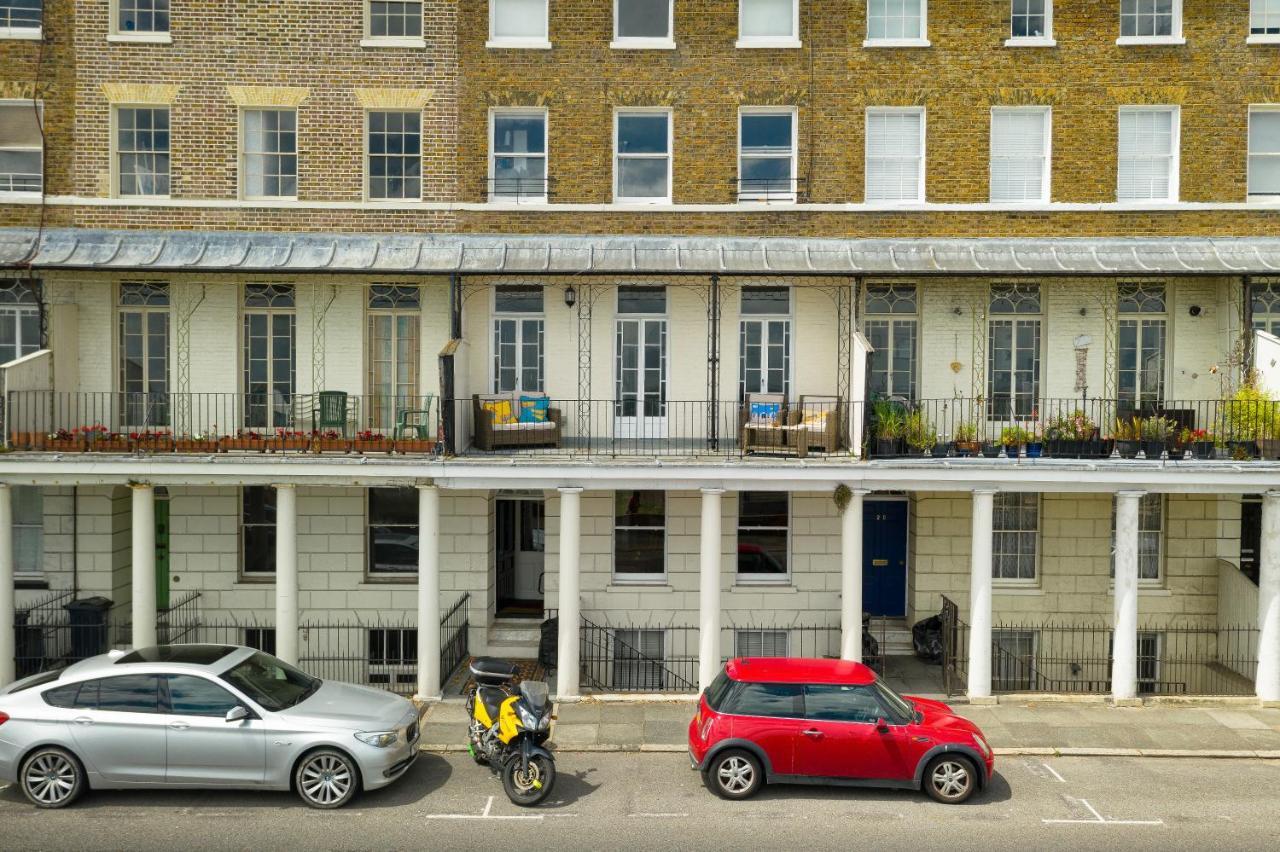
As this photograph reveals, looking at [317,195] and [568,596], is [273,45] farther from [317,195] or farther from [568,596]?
[568,596]

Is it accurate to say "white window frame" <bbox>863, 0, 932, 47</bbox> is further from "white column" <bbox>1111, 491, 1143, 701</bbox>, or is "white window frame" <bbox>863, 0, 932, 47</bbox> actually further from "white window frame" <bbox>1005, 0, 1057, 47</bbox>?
"white column" <bbox>1111, 491, 1143, 701</bbox>

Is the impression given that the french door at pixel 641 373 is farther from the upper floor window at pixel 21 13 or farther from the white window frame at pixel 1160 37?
the upper floor window at pixel 21 13

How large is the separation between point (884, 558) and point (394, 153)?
38.0 feet

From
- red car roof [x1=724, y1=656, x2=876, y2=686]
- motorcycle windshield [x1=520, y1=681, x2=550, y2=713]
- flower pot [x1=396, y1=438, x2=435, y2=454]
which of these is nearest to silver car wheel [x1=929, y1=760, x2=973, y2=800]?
red car roof [x1=724, y1=656, x2=876, y2=686]

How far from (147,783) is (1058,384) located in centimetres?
1513

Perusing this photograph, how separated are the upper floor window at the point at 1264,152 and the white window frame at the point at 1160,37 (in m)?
1.90

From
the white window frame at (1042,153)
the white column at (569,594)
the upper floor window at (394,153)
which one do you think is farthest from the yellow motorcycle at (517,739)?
the white window frame at (1042,153)

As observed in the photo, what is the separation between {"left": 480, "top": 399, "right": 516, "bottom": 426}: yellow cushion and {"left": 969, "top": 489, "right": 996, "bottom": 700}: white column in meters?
7.54

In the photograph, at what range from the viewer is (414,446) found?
15492 mm

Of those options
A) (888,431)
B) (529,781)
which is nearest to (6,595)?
(529,781)

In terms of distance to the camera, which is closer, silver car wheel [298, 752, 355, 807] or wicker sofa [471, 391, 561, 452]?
silver car wheel [298, 752, 355, 807]

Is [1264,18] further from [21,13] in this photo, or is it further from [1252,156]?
[21,13]

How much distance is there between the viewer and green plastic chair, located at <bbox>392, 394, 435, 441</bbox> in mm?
16172

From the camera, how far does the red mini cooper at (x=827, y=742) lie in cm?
1129
